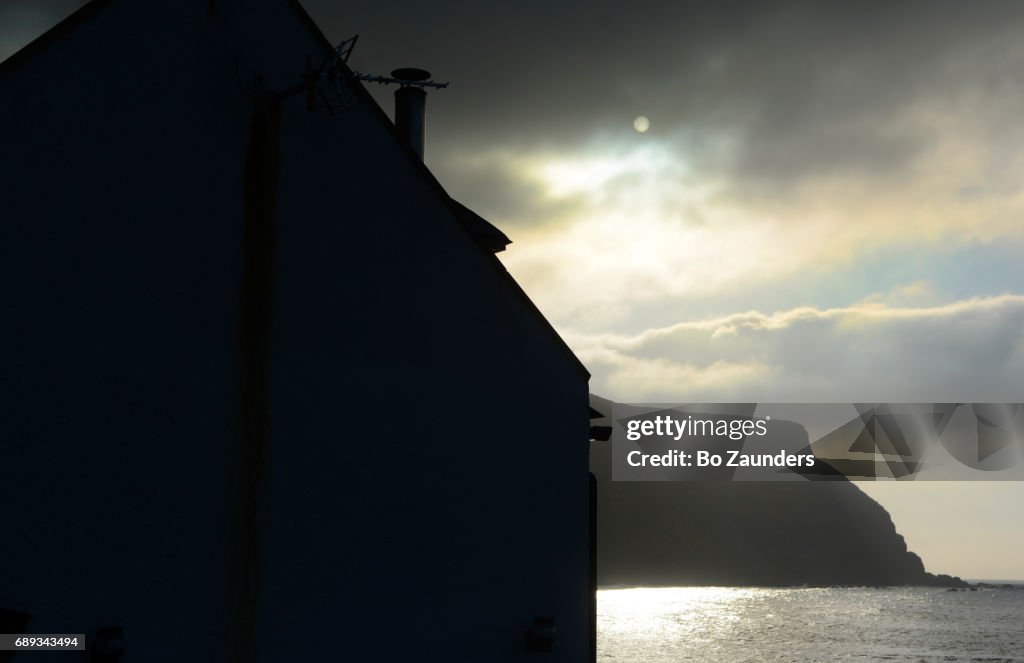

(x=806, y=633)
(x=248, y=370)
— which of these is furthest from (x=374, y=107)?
(x=806, y=633)

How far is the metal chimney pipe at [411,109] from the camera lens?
1656cm

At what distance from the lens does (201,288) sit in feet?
32.9

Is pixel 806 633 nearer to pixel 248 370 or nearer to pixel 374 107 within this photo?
pixel 374 107

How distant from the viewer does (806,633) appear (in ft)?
336

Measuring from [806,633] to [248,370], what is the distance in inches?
4053

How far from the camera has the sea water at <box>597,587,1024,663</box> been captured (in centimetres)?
7693

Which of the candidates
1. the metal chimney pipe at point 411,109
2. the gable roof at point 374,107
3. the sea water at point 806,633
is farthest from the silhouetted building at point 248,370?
the sea water at point 806,633

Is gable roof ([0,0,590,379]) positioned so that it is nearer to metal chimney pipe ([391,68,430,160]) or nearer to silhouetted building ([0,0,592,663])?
silhouetted building ([0,0,592,663])

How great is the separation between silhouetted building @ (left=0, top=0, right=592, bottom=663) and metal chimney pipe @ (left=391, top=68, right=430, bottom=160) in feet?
13.1

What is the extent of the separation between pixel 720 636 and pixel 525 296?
3688 inches

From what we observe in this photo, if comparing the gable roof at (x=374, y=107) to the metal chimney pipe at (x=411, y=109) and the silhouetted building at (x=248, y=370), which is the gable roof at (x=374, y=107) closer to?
the silhouetted building at (x=248, y=370)

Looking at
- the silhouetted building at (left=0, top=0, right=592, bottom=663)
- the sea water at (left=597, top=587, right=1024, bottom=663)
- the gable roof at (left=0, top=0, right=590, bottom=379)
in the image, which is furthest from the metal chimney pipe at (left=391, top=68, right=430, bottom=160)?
the sea water at (left=597, top=587, right=1024, bottom=663)

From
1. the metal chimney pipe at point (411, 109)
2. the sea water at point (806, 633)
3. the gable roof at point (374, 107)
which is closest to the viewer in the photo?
the gable roof at point (374, 107)

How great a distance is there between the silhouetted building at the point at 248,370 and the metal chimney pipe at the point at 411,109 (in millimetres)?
4000
